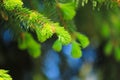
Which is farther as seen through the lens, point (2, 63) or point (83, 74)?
point (83, 74)

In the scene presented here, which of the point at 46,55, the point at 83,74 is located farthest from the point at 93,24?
the point at 83,74

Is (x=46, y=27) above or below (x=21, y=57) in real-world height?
above

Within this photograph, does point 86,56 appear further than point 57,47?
Yes

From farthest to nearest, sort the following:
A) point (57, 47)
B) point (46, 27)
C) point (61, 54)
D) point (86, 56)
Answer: point (86, 56), point (61, 54), point (57, 47), point (46, 27)

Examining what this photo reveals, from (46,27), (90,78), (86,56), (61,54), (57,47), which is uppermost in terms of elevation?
(46,27)

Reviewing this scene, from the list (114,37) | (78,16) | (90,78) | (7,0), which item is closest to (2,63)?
(78,16)

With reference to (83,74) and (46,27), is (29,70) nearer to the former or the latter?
(83,74)

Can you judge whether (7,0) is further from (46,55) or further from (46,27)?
(46,55)

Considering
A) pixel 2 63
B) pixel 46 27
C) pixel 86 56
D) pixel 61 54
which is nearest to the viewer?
pixel 46 27

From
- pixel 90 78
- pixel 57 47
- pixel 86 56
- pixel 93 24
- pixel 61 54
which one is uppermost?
pixel 57 47
